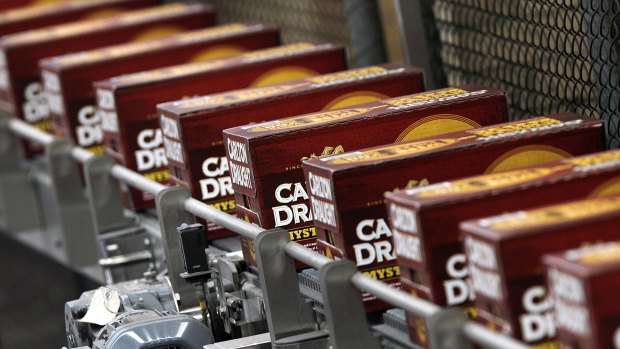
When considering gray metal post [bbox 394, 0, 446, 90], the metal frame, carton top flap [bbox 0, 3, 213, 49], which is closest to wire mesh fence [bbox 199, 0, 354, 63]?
carton top flap [bbox 0, 3, 213, 49]

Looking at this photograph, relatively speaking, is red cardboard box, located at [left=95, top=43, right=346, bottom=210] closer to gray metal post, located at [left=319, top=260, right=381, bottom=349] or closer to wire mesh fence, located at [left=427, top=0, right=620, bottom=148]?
wire mesh fence, located at [left=427, top=0, right=620, bottom=148]

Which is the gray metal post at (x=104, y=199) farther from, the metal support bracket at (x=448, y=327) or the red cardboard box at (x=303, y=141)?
the metal support bracket at (x=448, y=327)

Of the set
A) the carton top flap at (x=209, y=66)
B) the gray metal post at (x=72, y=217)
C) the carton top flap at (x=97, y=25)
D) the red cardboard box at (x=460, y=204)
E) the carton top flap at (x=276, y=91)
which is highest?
the carton top flap at (x=97, y=25)

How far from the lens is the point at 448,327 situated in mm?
1610

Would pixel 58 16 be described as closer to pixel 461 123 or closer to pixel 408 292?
pixel 461 123

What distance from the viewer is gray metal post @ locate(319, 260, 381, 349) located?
1.88m

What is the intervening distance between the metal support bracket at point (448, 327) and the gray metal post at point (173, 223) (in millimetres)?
932

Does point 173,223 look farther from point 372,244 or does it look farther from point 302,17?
point 302,17

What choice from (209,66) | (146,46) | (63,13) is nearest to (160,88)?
(209,66)

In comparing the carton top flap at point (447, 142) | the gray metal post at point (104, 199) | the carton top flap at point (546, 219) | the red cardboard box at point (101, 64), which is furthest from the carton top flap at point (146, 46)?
the carton top flap at point (546, 219)

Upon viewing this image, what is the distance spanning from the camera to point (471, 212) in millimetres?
1785

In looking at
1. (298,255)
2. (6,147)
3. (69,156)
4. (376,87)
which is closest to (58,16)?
(6,147)

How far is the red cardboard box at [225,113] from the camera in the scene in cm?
259

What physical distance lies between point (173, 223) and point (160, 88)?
1.74 feet
